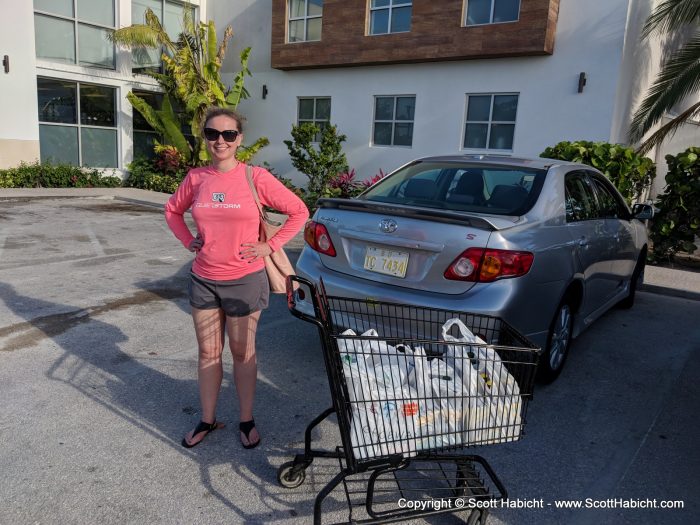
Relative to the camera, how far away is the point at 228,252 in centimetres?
295

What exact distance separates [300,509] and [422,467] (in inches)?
29.0

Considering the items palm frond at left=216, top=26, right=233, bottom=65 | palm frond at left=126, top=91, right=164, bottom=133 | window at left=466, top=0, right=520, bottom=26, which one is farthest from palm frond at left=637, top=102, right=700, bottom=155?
palm frond at left=126, top=91, right=164, bottom=133

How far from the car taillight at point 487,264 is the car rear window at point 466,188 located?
521 mm

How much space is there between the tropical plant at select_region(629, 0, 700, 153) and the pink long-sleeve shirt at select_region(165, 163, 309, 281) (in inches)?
429

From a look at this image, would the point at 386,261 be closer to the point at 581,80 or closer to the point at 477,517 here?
the point at 477,517

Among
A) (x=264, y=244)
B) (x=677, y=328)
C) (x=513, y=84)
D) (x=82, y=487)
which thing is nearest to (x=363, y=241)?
(x=264, y=244)

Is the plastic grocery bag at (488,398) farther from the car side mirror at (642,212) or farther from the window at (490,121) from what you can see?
the window at (490,121)

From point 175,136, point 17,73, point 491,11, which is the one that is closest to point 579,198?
point 491,11

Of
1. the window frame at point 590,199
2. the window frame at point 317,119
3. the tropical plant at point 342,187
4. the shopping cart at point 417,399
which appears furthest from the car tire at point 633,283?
the window frame at point 317,119

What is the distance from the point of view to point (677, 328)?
5.79m

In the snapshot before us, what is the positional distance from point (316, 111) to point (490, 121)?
17.8 feet

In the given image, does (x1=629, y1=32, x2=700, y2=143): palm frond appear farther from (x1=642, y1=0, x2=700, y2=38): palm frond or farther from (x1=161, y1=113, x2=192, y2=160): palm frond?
(x1=161, y1=113, x2=192, y2=160): palm frond

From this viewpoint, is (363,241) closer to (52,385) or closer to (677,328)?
(52,385)

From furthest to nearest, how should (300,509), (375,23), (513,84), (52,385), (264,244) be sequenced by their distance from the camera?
(375,23), (513,84), (52,385), (264,244), (300,509)
